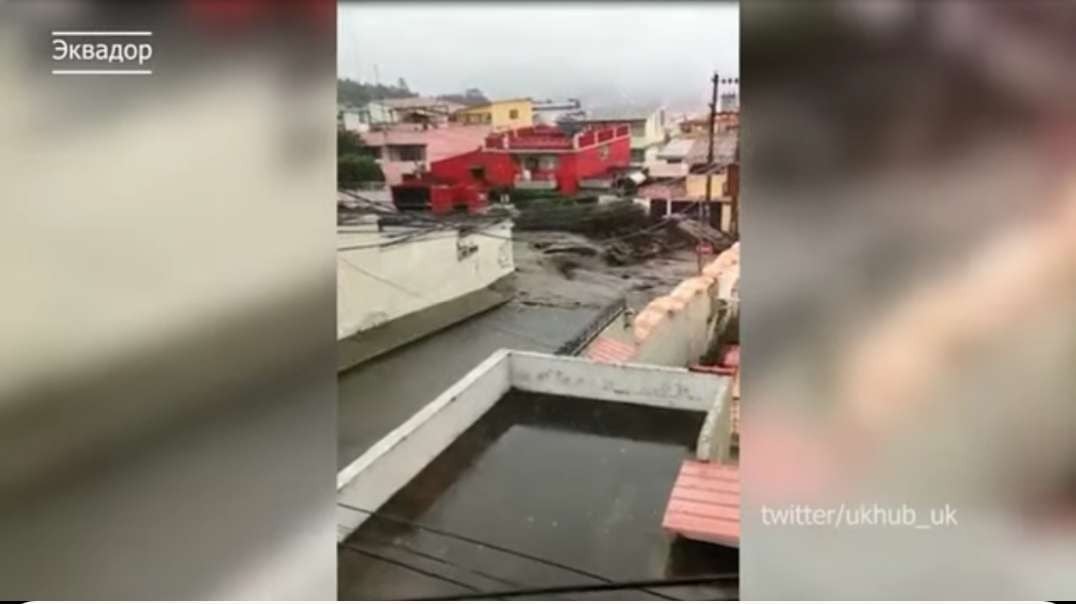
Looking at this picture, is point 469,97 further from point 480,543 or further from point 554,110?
point 480,543

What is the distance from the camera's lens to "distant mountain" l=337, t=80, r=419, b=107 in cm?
140

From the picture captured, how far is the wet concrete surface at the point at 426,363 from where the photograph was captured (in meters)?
1.43

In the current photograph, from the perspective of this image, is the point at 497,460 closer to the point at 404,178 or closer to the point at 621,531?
the point at 621,531

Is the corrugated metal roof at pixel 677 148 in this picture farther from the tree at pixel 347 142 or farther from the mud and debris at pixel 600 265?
the tree at pixel 347 142

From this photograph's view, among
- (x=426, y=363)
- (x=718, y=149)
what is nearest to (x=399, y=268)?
(x=426, y=363)

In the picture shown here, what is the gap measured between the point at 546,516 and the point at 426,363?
0.29m

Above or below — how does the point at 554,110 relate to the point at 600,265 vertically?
above

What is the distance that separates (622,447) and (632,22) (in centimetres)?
63

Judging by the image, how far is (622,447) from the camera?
56.4 inches

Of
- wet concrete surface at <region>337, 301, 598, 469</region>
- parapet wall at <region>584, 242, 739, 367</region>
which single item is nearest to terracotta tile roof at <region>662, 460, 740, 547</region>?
parapet wall at <region>584, 242, 739, 367</region>

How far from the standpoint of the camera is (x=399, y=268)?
1431 mm

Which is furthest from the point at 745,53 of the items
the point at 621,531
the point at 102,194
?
the point at 102,194

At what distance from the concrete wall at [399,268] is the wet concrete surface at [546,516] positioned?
0.64 feet

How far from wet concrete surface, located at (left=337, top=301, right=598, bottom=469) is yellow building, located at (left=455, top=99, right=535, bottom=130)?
27cm
